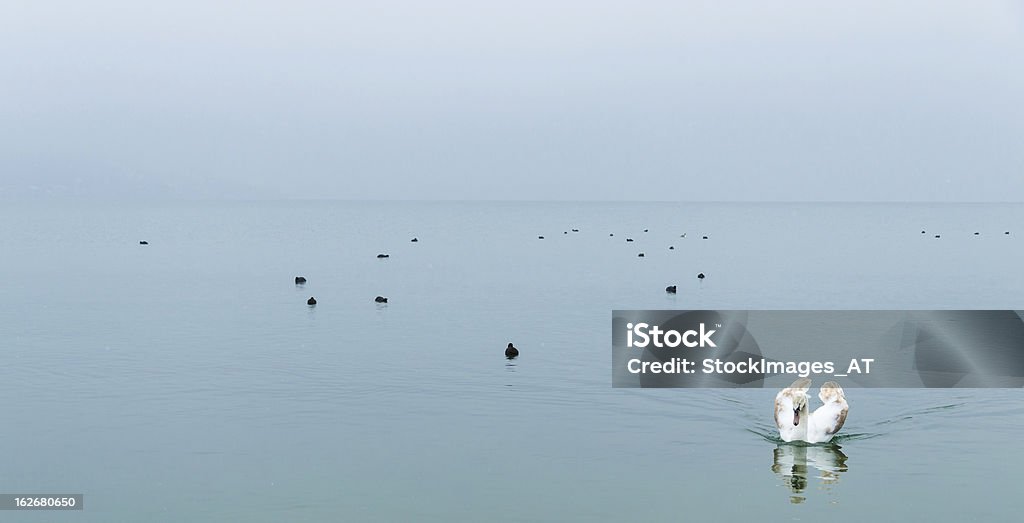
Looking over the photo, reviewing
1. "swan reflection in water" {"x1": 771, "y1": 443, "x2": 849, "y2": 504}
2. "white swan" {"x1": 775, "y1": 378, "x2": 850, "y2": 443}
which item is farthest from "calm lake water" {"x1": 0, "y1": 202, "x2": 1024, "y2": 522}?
"white swan" {"x1": 775, "y1": 378, "x2": 850, "y2": 443}

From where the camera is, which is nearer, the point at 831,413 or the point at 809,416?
the point at 831,413

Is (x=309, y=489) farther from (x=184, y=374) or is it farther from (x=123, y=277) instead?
(x=123, y=277)

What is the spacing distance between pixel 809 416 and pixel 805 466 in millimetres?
2284

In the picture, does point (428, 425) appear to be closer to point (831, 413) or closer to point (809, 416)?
point (809, 416)

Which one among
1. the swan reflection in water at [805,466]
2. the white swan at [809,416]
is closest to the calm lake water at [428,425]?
the swan reflection in water at [805,466]

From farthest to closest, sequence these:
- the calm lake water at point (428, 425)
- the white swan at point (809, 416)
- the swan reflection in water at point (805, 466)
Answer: the white swan at point (809, 416), the swan reflection in water at point (805, 466), the calm lake water at point (428, 425)

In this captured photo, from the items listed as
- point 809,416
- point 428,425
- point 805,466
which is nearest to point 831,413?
point 809,416

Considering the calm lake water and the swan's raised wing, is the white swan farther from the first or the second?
the calm lake water

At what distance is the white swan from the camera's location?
31453mm

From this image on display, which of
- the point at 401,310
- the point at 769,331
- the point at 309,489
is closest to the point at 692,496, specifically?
the point at 309,489

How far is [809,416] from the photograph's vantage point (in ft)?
105

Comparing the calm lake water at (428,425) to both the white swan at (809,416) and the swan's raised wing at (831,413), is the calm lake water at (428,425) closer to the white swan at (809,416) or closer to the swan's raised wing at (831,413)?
the white swan at (809,416)

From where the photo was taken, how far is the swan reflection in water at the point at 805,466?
28.4 meters

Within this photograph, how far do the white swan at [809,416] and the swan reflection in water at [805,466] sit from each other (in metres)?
0.37
